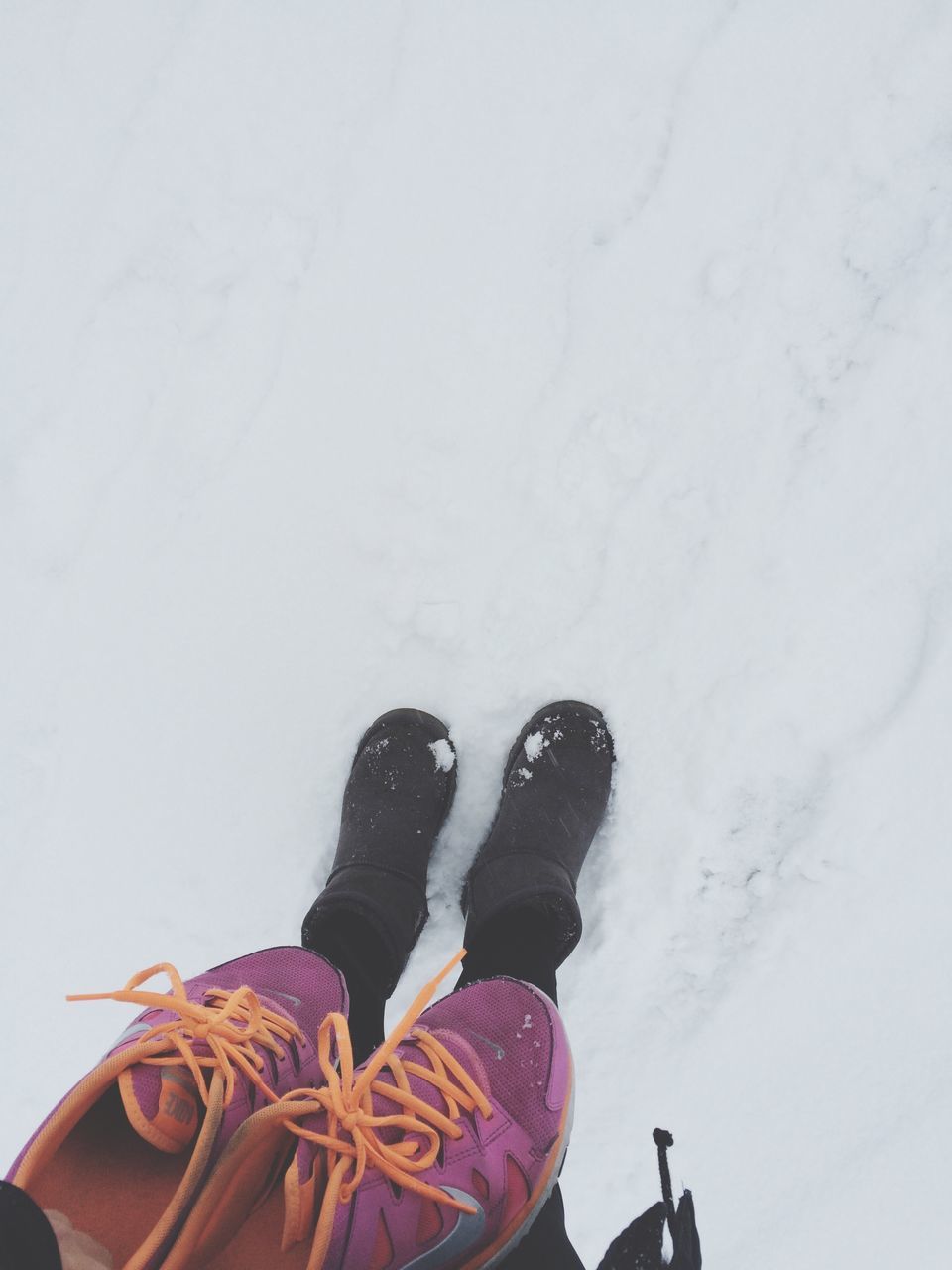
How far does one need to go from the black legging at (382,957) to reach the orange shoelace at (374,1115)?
0.19m

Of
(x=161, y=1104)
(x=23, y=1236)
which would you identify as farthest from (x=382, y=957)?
(x=23, y=1236)

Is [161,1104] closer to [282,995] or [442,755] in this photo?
[282,995]

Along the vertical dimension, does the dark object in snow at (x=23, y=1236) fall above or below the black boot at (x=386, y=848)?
below

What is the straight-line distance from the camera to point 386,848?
1501 mm

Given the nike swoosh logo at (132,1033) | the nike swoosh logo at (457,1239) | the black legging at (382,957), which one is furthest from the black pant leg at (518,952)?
the nike swoosh logo at (132,1033)

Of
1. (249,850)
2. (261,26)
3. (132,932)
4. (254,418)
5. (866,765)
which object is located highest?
(261,26)

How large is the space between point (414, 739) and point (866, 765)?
808 mm

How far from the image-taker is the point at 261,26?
1.59 meters

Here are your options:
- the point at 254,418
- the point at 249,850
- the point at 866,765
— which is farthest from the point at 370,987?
the point at 254,418

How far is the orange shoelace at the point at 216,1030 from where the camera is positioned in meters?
1.02

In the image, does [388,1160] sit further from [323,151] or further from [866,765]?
[323,151]

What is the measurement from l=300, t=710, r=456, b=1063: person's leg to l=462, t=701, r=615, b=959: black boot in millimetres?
116

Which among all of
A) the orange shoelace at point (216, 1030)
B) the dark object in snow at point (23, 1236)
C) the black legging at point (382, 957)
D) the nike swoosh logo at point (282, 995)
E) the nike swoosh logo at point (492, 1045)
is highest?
the black legging at point (382, 957)

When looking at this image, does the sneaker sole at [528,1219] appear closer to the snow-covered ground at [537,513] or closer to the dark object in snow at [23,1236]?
the snow-covered ground at [537,513]
